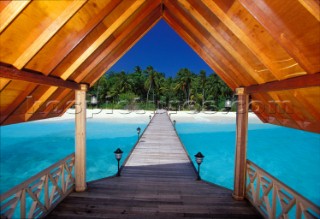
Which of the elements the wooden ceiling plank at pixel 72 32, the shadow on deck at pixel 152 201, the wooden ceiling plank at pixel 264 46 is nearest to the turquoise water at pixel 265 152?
the shadow on deck at pixel 152 201

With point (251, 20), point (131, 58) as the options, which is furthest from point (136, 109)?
point (131, 58)

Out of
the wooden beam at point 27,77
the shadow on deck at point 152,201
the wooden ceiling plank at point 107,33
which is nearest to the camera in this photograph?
the wooden beam at point 27,77

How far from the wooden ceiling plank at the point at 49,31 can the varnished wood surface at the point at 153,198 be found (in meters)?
3.55

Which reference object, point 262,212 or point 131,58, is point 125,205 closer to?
point 262,212

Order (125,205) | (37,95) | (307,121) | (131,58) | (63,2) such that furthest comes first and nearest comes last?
(131,58), (125,205), (37,95), (307,121), (63,2)

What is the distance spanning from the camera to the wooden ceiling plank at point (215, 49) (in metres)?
4.38

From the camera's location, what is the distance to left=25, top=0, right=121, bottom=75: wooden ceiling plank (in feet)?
10.2

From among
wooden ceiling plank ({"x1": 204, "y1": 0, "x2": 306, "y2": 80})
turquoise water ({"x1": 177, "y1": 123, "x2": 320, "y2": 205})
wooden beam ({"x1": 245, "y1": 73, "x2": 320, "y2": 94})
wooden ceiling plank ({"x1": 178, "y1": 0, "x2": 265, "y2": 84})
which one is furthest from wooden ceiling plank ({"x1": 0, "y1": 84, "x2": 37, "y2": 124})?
turquoise water ({"x1": 177, "y1": 123, "x2": 320, "y2": 205})

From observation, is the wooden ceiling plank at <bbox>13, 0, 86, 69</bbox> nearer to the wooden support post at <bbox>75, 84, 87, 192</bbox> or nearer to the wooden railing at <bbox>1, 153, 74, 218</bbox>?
the wooden railing at <bbox>1, 153, 74, 218</bbox>

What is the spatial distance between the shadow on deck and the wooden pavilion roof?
2515mm

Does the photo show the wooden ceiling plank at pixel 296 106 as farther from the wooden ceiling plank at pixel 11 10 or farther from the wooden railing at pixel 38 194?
the wooden railing at pixel 38 194

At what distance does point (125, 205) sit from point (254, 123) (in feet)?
91.7

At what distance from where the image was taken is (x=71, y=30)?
10.6ft

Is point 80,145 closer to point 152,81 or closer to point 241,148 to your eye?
point 241,148
